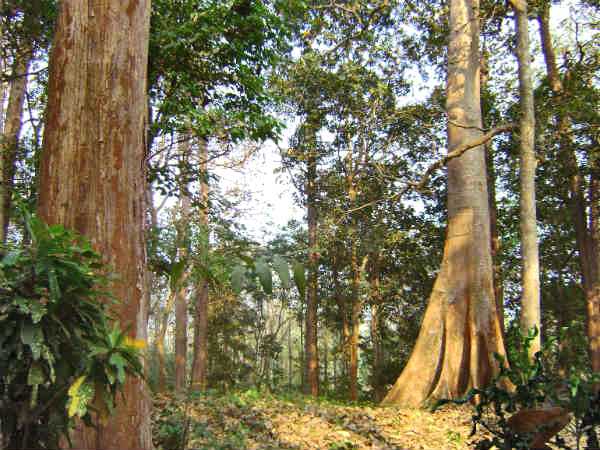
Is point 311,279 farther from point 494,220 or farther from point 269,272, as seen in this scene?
point 269,272

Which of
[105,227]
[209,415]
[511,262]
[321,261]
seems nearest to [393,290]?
[321,261]

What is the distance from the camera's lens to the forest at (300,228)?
5.83 feet

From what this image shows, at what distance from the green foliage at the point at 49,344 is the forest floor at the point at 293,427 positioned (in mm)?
2465

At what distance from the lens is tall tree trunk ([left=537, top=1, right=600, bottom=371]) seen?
12570mm

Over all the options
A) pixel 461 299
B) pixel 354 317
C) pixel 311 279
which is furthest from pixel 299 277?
pixel 354 317

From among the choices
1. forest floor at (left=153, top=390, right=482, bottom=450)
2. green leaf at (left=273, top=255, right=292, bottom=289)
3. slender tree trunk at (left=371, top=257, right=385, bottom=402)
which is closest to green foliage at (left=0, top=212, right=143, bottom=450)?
green leaf at (left=273, top=255, right=292, bottom=289)

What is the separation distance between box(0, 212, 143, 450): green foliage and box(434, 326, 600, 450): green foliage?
1.19 meters

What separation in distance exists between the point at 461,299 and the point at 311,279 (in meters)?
7.47

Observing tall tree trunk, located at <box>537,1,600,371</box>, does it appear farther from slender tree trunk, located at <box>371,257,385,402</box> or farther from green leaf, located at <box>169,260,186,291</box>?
green leaf, located at <box>169,260,186,291</box>

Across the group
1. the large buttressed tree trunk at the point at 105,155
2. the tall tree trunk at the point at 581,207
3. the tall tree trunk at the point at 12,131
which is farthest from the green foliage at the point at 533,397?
the tall tree trunk at the point at 581,207

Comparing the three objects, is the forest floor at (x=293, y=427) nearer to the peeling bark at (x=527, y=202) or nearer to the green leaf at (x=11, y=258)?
the peeling bark at (x=527, y=202)

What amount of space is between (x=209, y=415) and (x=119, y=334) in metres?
4.12

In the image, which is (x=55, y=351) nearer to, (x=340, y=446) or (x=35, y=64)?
(x=340, y=446)

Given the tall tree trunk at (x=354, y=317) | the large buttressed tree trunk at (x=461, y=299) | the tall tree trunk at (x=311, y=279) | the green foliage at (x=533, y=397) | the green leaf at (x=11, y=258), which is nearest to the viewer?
the green leaf at (x=11, y=258)
